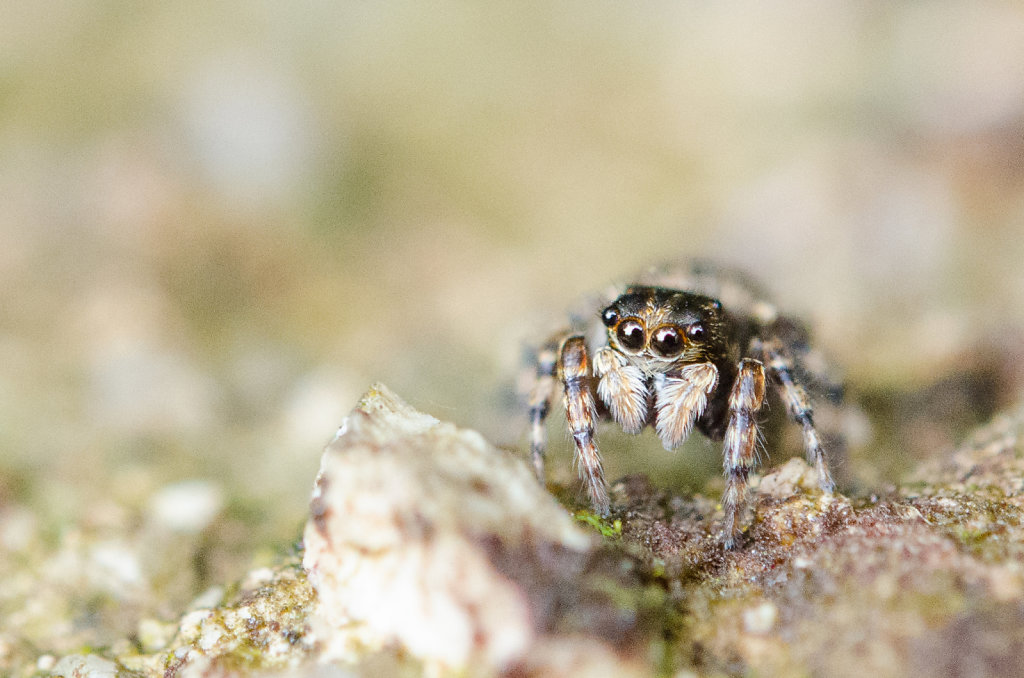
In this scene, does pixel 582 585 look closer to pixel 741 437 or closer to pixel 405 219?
pixel 741 437

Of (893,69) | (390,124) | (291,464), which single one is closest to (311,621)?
(291,464)

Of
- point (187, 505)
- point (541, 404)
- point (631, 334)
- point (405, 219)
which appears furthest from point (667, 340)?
point (405, 219)

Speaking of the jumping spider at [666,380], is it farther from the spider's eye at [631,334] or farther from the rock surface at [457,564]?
the rock surface at [457,564]

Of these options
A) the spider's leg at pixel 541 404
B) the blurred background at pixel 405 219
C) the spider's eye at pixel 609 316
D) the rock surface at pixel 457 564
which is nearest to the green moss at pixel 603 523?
the rock surface at pixel 457 564

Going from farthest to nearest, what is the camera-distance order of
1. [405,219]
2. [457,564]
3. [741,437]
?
1. [405,219]
2. [741,437]
3. [457,564]

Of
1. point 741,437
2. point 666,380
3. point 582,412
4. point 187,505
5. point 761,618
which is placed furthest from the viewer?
point 187,505

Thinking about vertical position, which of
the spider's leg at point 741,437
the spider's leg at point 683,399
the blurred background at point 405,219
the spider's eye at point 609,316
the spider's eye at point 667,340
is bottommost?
the spider's leg at point 741,437

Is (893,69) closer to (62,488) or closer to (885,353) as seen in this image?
(885,353)
